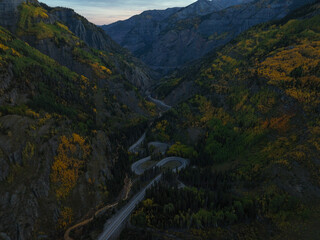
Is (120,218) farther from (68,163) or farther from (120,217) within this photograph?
(68,163)

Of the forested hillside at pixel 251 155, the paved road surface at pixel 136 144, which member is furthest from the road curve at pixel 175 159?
the paved road surface at pixel 136 144

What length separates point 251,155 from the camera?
5039 inches

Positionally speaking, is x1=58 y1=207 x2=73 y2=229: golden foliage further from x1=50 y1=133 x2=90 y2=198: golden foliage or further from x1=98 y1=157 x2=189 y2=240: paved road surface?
x1=98 y1=157 x2=189 y2=240: paved road surface

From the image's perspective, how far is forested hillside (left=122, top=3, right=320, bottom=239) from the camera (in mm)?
86812

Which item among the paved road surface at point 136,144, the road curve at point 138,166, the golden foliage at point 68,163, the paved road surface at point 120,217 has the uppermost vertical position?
Answer: the golden foliage at point 68,163

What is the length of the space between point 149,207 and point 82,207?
3481cm

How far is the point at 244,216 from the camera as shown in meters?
89.7

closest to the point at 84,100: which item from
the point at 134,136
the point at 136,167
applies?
the point at 134,136

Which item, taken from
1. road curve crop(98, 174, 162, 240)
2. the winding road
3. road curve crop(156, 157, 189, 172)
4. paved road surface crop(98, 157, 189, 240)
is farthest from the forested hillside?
road curve crop(98, 174, 162, 240)

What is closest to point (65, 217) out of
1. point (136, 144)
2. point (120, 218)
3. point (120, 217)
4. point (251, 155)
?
point (120, 217)

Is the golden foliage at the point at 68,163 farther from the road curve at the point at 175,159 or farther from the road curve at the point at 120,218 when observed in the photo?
the road curve at the point at 175,159

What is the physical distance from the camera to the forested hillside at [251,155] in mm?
86812

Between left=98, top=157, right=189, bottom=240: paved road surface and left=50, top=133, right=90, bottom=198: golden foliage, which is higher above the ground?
left=50, top=133, right=90, bottom=198: golden foliage

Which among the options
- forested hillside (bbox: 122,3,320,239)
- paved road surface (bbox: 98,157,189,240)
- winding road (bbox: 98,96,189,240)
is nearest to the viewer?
forested hillside (bbox: 122,3,320,239)
